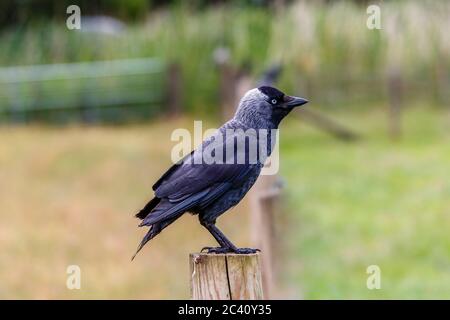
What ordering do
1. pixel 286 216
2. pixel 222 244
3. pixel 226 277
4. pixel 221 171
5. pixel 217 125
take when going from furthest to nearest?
pixel 217 125
pixel 286 216
pixel 222 244
pixel 221 171
pixel 226 277

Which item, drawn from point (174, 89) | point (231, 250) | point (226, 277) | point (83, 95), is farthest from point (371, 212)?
point (83, 95)

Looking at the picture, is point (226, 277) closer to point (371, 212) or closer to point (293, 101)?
point (293, 101)

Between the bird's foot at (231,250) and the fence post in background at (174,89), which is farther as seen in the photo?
the fence post in background at (174,89)

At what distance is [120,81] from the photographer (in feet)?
82.9

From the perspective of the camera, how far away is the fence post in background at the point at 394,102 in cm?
2092

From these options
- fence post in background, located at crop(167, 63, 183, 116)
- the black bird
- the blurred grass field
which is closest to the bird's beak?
the black bird

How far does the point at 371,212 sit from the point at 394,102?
22.9ft

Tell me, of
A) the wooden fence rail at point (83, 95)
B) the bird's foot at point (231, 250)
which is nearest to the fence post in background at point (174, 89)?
the wooden fence rail at point (83, 95)

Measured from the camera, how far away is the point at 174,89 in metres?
24.6

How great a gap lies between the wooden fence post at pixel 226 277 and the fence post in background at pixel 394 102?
15.7 metres

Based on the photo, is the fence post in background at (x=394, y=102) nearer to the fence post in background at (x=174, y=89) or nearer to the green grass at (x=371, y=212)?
the green grass at (x=371, y=212)

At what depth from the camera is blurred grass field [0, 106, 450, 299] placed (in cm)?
1231
